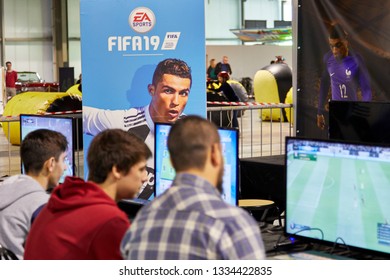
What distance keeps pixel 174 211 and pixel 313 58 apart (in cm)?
567

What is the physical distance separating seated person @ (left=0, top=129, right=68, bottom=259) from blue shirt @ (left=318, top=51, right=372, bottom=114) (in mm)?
4095

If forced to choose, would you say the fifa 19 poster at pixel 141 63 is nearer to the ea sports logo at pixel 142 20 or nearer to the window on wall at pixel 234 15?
the ea sports logo at pixel 142 20

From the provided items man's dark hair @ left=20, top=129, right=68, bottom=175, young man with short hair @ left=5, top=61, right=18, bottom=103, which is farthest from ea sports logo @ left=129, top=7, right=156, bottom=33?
young man with short hair @ left=5, top=61, right=18, bottom=103

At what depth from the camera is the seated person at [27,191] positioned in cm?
383

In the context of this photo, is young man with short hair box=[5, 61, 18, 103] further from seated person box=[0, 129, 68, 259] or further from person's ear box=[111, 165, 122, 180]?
person's ear box=[111, 165, 122, 180]

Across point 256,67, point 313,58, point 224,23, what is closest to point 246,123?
point 256,67

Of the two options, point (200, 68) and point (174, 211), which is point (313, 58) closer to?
point (200, 68)

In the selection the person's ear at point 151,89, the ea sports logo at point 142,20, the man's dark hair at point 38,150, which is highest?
the ea sports logo at point 142,20

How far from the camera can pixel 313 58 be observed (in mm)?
7879

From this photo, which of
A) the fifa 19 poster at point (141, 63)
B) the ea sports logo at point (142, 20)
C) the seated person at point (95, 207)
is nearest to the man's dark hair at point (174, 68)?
the fifa 19 poster at point (141, 63)

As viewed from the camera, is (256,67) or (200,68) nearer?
(200,68)

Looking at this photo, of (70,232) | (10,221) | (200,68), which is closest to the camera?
(70,232)

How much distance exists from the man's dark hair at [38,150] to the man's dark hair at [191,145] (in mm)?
1603

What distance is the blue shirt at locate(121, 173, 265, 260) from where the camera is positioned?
7.61 feet
